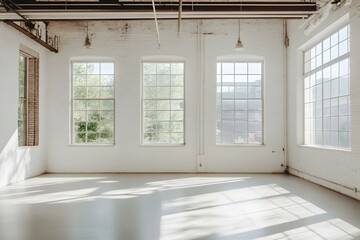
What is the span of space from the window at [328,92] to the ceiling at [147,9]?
36.5 inches

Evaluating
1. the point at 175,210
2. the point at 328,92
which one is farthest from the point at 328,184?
the point at 175,210

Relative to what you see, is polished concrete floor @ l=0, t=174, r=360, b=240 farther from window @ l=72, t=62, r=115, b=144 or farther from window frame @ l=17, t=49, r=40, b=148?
window @ l=72, t=62, r=115, b=144

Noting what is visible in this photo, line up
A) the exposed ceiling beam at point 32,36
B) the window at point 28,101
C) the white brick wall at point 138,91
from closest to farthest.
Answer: the exposed ceiling beam at point 32,36, the window at point 28,101, the white brick wall at point 138,91

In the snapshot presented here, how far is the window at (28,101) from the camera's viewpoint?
8.23 meters

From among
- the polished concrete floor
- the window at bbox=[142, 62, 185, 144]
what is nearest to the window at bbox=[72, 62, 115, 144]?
the window at bbox=[142, 62, 185, 144]

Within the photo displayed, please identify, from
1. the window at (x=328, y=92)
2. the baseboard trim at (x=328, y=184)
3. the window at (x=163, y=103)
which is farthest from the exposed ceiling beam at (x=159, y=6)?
the baseboard trim at (x=328, y=184)

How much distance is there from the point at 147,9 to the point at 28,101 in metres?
3.93

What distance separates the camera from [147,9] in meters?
6.61

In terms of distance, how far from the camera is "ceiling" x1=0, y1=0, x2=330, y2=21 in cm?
648

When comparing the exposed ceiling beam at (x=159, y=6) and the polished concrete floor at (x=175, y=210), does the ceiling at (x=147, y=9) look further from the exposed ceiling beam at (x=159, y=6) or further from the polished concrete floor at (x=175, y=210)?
the polished concrete floor at (x=175, y=210)

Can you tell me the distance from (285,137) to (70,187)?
17.8ft

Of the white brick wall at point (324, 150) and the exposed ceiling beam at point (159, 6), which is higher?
the exposed ceiling beam at point (159, 6)

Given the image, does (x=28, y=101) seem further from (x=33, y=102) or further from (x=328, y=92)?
(x=328, y=92)

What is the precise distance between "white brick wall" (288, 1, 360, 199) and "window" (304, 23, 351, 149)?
0.21 metres
